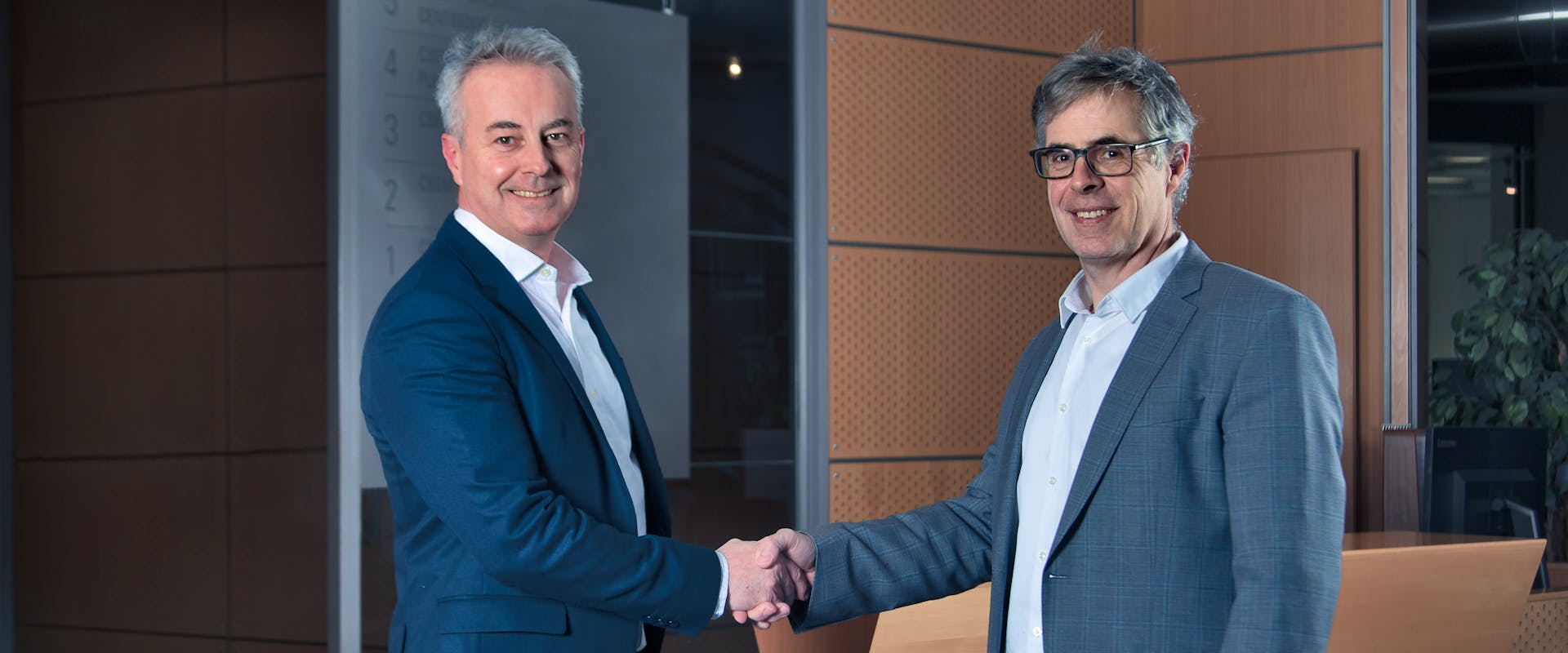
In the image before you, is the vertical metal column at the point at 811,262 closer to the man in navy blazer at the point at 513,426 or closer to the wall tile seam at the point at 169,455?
the wall tile seam at the point at 169,455

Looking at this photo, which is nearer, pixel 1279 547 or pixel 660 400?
pixel 1279 547

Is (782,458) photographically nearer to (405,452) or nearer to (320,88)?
(320,88)

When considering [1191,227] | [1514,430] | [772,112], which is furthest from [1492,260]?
[772,112]

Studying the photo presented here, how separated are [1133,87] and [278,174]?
10.9 ft

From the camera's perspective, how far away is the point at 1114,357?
1.79 meters

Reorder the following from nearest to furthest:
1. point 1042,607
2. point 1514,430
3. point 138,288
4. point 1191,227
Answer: point 1042,607, point 1514,430, point 138,288, point 1191,227

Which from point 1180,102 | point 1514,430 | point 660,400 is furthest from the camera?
point 660,400

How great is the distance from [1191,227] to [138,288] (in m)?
3.99

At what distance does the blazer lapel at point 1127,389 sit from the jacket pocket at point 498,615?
2.31 ft

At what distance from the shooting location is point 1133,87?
1.85 m

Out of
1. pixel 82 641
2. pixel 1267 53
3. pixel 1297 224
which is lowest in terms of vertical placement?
pixel 82 641

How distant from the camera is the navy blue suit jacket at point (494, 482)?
1782 millimetres

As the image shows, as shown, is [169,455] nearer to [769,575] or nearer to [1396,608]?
[769,575]

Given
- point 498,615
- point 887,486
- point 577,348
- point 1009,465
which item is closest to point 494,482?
point 498,615
